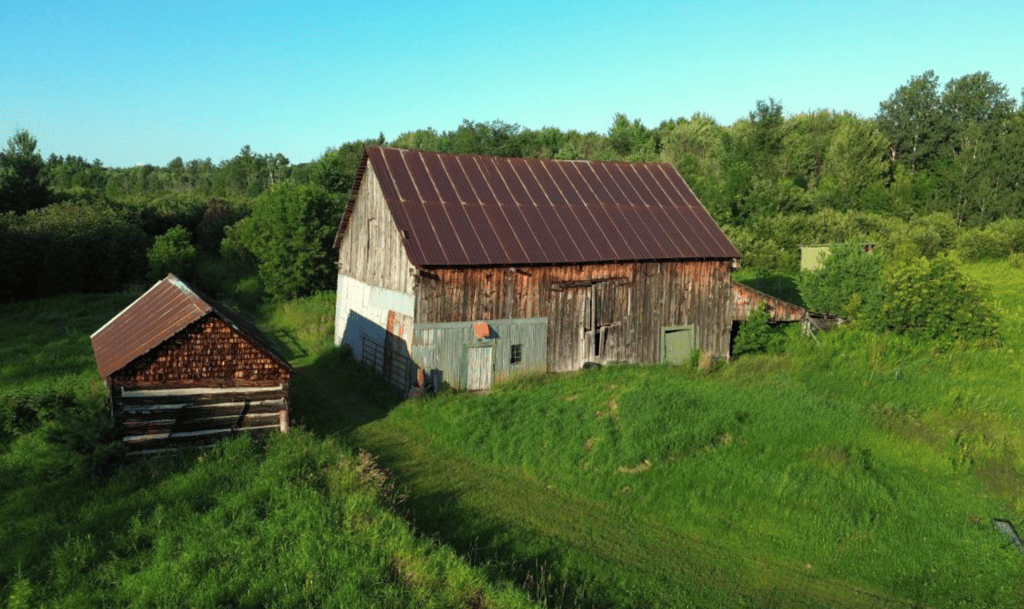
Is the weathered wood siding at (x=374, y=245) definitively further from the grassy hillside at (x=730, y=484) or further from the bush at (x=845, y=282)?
the bush at (x=845, y=282)

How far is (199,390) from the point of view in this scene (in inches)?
568

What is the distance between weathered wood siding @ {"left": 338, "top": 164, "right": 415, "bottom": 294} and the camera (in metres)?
21.0

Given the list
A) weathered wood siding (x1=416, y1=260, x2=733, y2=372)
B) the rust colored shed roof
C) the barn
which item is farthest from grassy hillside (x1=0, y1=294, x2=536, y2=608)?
the rust colored shed roof

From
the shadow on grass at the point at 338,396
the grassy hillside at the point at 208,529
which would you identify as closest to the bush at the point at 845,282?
the shadow on grass at the point at 338,396

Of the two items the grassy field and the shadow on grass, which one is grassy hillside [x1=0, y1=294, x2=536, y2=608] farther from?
the shadow on grass

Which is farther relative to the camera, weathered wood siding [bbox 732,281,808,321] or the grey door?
weathered wood siding [bbox 732,281,808,321]

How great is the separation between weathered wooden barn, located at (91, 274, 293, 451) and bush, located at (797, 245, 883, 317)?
810 inches

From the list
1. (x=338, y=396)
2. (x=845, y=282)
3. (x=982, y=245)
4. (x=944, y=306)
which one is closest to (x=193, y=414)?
(x=338, y=396)

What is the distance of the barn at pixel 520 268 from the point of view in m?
20.4

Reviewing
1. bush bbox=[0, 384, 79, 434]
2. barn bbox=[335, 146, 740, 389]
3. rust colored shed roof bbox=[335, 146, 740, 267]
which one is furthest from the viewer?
rust colored shed roof bbox=[335, 146, 740, 267]

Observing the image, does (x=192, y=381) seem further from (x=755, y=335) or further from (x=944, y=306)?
(x=944, y=306)

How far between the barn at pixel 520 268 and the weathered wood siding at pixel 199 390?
5481mm

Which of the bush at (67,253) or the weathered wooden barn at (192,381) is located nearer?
the weathered wooden barn at (192,381)

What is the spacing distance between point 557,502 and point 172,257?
32.1 metres
